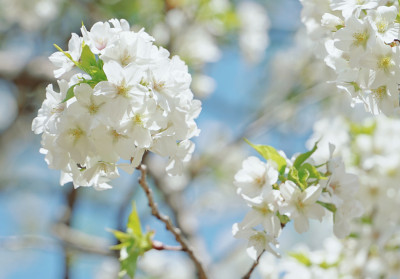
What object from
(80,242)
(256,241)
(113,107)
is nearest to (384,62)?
(256,241)

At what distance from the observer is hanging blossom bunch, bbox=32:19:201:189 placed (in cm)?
124

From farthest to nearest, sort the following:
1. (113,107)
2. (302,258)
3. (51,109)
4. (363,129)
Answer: (363,129)
(302,258)
(51,109)
(113,107)

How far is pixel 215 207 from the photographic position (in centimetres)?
551

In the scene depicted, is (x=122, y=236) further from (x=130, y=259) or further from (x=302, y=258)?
(x=302, y=258)

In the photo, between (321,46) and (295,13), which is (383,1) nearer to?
(321,46)

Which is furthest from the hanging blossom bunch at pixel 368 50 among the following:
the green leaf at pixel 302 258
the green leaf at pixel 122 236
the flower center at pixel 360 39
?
the green leaf at pixel 302 258

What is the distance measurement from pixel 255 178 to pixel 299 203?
0.15 metres

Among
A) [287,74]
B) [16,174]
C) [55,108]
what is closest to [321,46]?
[55,108]

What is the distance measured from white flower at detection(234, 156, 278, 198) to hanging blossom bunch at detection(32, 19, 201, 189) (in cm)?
23

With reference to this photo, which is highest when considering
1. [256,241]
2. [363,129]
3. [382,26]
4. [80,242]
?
[382,26]

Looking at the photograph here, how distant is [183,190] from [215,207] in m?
1.52

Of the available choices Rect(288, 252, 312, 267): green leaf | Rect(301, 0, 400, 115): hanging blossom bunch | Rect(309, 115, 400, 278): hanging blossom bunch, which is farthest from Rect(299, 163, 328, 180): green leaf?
Rect(309, 115, 400, 278): hanging blossom bunch

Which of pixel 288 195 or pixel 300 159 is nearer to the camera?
pixel 288 195

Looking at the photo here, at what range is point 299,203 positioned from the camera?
4.69ft
